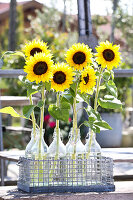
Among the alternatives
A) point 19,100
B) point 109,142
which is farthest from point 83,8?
point 109,142

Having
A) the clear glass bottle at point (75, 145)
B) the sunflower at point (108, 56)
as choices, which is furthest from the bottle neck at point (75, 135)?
the sunflower at point (108, 56)

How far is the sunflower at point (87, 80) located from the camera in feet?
4.35

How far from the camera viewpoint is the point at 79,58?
133 cm

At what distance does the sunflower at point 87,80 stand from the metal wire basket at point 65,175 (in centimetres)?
22

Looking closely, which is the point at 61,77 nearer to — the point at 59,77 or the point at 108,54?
the point at 59,77

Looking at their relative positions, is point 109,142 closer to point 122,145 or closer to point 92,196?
point 122,145

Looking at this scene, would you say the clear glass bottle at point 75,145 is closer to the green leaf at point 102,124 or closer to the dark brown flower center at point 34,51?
the green leaf at point 102,124

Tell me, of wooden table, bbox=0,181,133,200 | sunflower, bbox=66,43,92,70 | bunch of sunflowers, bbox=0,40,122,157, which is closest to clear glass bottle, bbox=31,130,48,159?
bunch of sunflowers, bbox=0,40,122,157

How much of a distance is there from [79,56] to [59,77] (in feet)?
0.28

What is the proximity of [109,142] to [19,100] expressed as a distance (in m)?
1.95

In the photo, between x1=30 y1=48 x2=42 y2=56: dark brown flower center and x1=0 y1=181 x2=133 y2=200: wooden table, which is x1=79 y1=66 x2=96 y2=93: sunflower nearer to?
x1=30 y1=48 x2=42 y2=56: dark brown flower center

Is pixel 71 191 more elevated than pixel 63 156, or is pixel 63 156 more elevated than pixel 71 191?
pixel 63 156

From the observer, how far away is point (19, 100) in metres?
2.99

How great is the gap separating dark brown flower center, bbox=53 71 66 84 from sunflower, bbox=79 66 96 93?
53 millimetres
